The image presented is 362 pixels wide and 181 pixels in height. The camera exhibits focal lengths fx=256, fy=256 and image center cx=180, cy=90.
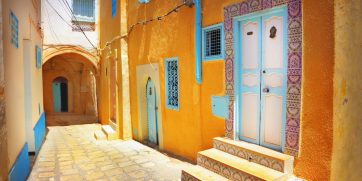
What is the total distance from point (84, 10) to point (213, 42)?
35.7 feet

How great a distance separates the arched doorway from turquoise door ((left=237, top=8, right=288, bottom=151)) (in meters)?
19.6

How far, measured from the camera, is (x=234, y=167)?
4023 millimetres

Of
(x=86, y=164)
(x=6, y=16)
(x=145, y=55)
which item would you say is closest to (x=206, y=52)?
(x=145, y=55)

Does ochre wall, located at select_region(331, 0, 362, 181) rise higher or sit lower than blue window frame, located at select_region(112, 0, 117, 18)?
lower

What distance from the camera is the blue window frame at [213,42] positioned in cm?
522

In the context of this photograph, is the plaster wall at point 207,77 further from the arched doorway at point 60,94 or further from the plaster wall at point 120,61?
the arched doorway at point 60,94

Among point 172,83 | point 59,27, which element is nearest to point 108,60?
point 59,27

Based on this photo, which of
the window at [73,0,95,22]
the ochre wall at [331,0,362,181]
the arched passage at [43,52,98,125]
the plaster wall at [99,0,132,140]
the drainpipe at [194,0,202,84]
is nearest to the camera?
the ochre wall at [331,0,362,181]

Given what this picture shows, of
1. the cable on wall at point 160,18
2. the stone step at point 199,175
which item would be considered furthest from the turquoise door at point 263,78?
the cable on wall at point 160,18

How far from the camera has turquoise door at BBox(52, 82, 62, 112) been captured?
68.7 feet

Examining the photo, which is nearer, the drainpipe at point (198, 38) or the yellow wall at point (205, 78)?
the yellow wall at point (205, 78)

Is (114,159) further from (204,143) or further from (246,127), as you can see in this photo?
(246,127)

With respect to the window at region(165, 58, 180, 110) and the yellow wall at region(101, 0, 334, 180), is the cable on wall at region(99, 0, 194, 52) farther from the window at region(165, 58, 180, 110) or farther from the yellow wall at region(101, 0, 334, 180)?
the window at region(165, 58, 180, 110)

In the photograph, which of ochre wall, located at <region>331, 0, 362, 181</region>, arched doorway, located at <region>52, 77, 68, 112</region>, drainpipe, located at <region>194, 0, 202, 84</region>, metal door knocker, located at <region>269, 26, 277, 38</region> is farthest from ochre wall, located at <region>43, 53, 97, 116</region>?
ochre wall, located at <region>331, 0, 362, 181</region>
